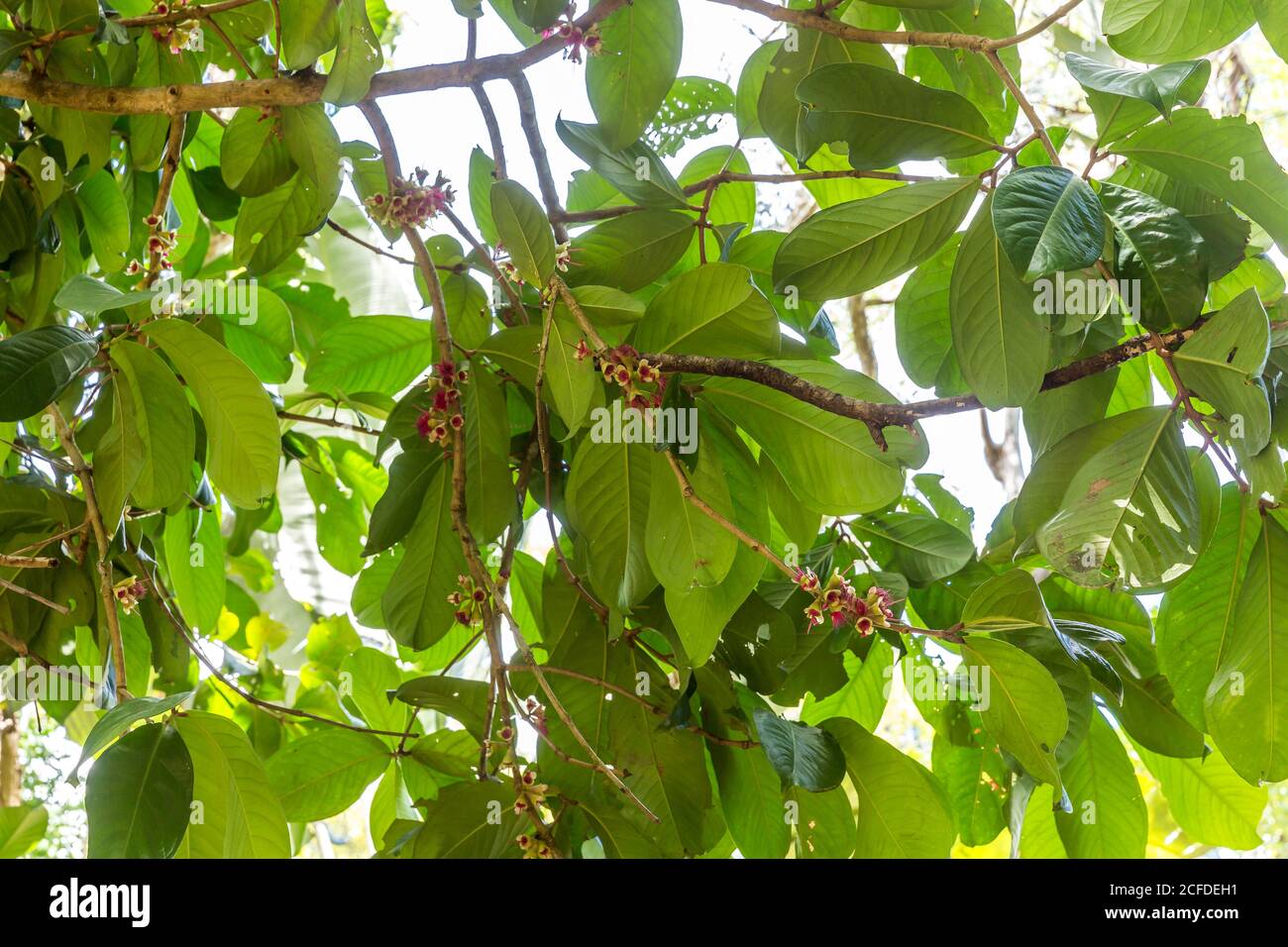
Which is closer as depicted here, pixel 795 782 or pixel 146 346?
pixel 795 782

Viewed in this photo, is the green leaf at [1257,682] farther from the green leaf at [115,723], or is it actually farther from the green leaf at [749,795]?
the green leaf at [115,723]

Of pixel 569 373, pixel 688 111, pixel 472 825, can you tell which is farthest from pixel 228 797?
pixel 688 111

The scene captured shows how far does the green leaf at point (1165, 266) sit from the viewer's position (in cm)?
70

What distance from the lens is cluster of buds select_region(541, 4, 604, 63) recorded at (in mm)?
898

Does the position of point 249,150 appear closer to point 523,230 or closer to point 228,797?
point 523,230

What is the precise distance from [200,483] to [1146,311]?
3.40 feet

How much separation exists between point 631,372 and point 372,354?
532 mm

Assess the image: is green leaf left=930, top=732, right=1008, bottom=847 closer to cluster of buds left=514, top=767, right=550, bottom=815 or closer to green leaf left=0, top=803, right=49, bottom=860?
cluster of buds left=514, top=767, right=550, bottom=815

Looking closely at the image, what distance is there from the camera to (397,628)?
3.19 ft

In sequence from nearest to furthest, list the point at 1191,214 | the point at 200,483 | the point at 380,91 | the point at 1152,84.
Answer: the point at 1152,84, the point at 1191,214, the point at 380,91, the point at 200,483

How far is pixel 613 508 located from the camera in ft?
2.86

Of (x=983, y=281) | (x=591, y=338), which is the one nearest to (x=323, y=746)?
(x=591, y=338)
